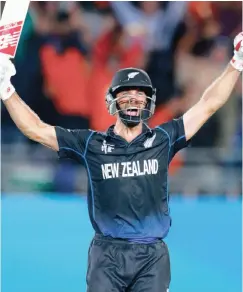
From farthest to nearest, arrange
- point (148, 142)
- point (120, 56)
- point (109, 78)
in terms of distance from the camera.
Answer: point (120, 56) → point (109, 78) → point (148, 142)

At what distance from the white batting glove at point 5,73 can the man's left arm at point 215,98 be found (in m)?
0.98

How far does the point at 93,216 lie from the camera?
4.86m

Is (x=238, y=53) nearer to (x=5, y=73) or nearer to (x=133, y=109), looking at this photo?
(x=133, y=109)

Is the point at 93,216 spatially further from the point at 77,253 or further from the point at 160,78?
the point at 160,78

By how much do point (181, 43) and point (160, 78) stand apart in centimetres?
54

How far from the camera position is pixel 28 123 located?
4.90 m

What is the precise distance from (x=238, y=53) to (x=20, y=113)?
122 centimetres

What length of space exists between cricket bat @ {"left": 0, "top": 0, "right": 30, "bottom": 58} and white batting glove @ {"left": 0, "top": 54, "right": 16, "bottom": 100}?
4 cm

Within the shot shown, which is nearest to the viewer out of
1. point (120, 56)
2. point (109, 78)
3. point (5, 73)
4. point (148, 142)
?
point (5, 73)

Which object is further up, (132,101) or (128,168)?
(132,101)

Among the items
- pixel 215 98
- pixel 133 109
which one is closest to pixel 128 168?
pixel 133 109

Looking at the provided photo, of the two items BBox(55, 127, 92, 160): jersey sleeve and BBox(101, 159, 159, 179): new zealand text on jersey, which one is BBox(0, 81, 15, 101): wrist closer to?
BBox(55, 127, 92, 160): jersey sleeve

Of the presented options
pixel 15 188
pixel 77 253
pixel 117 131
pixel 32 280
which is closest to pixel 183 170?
pixel 15 188

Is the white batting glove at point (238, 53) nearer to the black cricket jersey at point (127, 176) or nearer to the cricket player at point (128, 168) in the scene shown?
the cricket player at point (128, 168)
